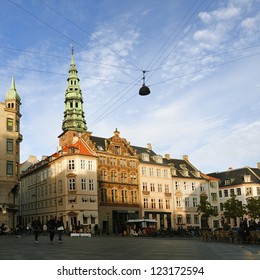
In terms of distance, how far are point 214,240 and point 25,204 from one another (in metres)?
58.3

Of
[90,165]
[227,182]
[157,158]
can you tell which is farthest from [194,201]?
[90,165]

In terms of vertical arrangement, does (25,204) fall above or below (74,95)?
below

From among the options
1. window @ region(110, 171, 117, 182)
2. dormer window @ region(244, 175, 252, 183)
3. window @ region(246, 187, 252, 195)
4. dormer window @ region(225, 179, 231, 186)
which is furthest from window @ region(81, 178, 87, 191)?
window @ region(246, 187, 252, 195)

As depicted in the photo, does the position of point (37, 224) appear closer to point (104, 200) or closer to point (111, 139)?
point (104, 200)

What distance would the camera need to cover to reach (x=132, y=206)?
7256 cm

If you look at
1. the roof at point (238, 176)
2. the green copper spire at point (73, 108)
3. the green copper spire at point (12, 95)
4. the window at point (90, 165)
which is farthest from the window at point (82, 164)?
the roof at point (238, 176)

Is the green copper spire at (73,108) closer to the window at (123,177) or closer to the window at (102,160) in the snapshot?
the window at (102,160)

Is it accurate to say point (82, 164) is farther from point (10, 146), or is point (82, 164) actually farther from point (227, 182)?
point (227, 182)

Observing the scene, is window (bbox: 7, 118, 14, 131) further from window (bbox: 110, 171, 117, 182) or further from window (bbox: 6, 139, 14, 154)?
window (bbox: 110, 171, 117, 182)

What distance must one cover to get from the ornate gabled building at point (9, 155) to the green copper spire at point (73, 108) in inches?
759

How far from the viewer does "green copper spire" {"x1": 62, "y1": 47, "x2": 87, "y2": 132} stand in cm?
8250

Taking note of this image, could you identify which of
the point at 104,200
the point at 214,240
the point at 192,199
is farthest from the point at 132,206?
the point at 214,240

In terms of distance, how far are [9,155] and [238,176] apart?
54662mm
